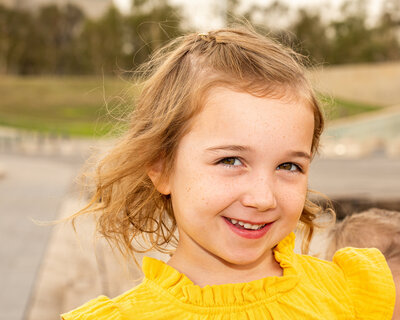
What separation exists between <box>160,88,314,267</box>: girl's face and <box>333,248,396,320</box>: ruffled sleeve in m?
0.28

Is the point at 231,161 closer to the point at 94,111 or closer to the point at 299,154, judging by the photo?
the point at 299,154

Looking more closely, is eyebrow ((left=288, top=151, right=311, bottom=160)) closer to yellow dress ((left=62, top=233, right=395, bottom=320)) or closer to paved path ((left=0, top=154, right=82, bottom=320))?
yellow dress ((left=62, top=233, right=395, bottom=320))

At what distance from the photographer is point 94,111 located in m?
44.9

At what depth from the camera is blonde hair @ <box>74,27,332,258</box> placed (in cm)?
158

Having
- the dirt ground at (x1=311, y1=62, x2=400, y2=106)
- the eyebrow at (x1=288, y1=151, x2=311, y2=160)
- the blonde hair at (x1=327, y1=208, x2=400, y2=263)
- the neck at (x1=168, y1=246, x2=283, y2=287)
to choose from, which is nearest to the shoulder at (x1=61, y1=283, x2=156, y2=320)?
the neck at (x1=168, y1=246, x2=283, y2=287)

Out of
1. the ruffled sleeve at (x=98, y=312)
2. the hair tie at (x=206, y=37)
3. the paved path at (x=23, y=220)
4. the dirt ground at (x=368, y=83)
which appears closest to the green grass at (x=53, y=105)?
the dirt ground at (x=368, y=83)

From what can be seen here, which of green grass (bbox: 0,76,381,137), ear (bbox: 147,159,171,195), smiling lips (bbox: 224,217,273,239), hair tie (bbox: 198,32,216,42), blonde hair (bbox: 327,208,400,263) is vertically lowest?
smiling lips (bbox: 224,217,273,239)

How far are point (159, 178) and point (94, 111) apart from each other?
44.0 metres

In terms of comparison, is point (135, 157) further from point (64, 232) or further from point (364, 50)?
point (364, 50)

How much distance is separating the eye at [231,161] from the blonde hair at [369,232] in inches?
28.7

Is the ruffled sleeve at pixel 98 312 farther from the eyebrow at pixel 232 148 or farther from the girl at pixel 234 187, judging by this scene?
the eyebrow at pixel 232 148

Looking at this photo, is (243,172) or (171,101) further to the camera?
(171,101)

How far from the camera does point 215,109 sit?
152 centimetres

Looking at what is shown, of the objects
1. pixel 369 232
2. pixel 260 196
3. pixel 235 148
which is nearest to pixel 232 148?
pixel 235 148
